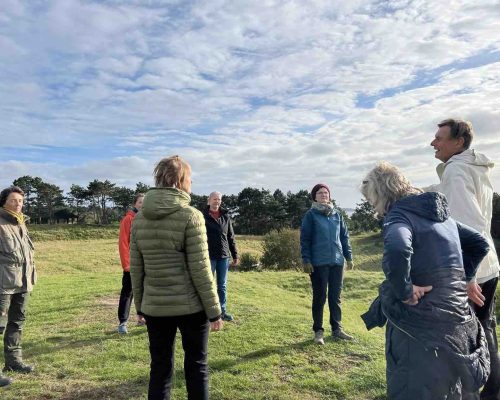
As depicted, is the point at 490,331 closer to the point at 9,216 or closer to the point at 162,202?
the point at 162,202

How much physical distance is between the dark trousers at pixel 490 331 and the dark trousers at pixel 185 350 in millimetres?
2589

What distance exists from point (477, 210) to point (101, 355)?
554 centimetres

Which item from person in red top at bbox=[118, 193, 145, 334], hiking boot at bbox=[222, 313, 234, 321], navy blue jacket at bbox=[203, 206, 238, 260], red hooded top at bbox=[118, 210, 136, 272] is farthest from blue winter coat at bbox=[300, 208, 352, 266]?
red hooded top at bbox=[118, 210, 136, 272]

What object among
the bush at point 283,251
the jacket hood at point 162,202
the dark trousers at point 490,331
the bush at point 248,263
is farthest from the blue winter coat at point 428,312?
the bush at point 248,263

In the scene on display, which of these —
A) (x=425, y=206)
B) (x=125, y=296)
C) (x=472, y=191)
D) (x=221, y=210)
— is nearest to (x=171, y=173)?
(x=425, y=206)

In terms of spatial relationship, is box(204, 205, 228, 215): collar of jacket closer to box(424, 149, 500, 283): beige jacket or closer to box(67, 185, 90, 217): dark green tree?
box(424, 149, 500, 283): beige jacket

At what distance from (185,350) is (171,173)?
5.36ft

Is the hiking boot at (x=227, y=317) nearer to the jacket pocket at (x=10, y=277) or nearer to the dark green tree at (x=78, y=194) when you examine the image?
the jacket pocket at (x=10, y=277)

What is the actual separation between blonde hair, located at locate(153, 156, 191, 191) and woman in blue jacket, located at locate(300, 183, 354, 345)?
11.1 ft

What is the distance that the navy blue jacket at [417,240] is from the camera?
2896 millimetres

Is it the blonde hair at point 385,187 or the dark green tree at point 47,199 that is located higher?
the dark green tree at point 47,199

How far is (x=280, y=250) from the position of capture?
31969 millimetres

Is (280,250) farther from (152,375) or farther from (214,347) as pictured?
(152,375)

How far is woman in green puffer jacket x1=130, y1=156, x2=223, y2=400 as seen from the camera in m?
3.89
